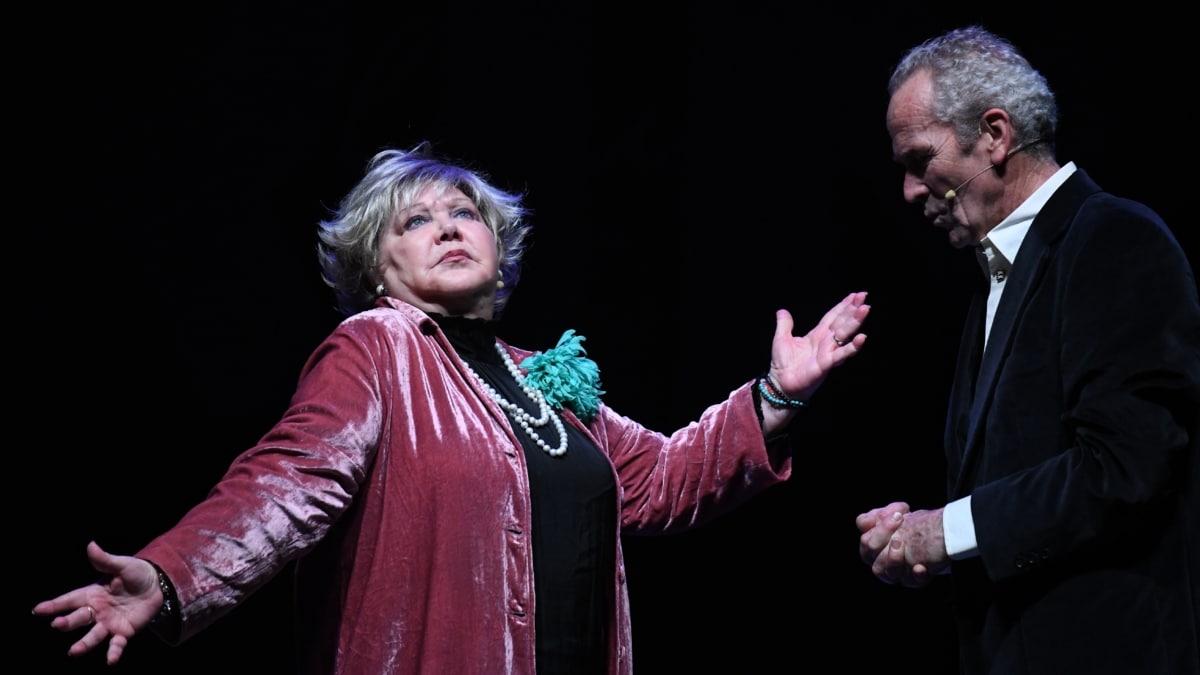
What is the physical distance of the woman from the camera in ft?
5.57

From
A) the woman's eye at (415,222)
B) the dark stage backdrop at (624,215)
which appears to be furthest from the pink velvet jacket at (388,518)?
the dark stage backdrop at (624,215)

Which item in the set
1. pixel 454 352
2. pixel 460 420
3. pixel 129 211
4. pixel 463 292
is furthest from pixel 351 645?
pixel 129 211

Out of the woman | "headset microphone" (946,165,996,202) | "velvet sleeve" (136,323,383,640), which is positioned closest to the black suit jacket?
"headset microphone" (946,165,996,202)

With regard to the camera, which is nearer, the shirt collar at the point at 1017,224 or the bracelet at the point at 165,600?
the bracelet at the point at 165,600

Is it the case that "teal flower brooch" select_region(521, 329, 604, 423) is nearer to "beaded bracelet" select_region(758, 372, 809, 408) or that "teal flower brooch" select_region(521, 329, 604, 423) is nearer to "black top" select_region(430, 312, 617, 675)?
"black top" select_region(430, 312, 617, 675)

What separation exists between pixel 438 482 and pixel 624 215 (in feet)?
4.90

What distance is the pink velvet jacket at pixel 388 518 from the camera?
173 centimetres

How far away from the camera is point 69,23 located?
276 centimetres

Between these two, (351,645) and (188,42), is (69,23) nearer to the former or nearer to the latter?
(188,42)

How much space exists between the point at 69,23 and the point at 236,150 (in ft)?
1.50

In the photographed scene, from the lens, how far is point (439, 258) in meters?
2.20

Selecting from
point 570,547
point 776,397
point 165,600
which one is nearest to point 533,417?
point 570,547

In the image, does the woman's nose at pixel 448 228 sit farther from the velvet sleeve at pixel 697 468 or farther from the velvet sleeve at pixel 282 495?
the velvet sleeve at pixel 697 468

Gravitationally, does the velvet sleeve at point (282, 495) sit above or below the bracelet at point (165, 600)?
above
